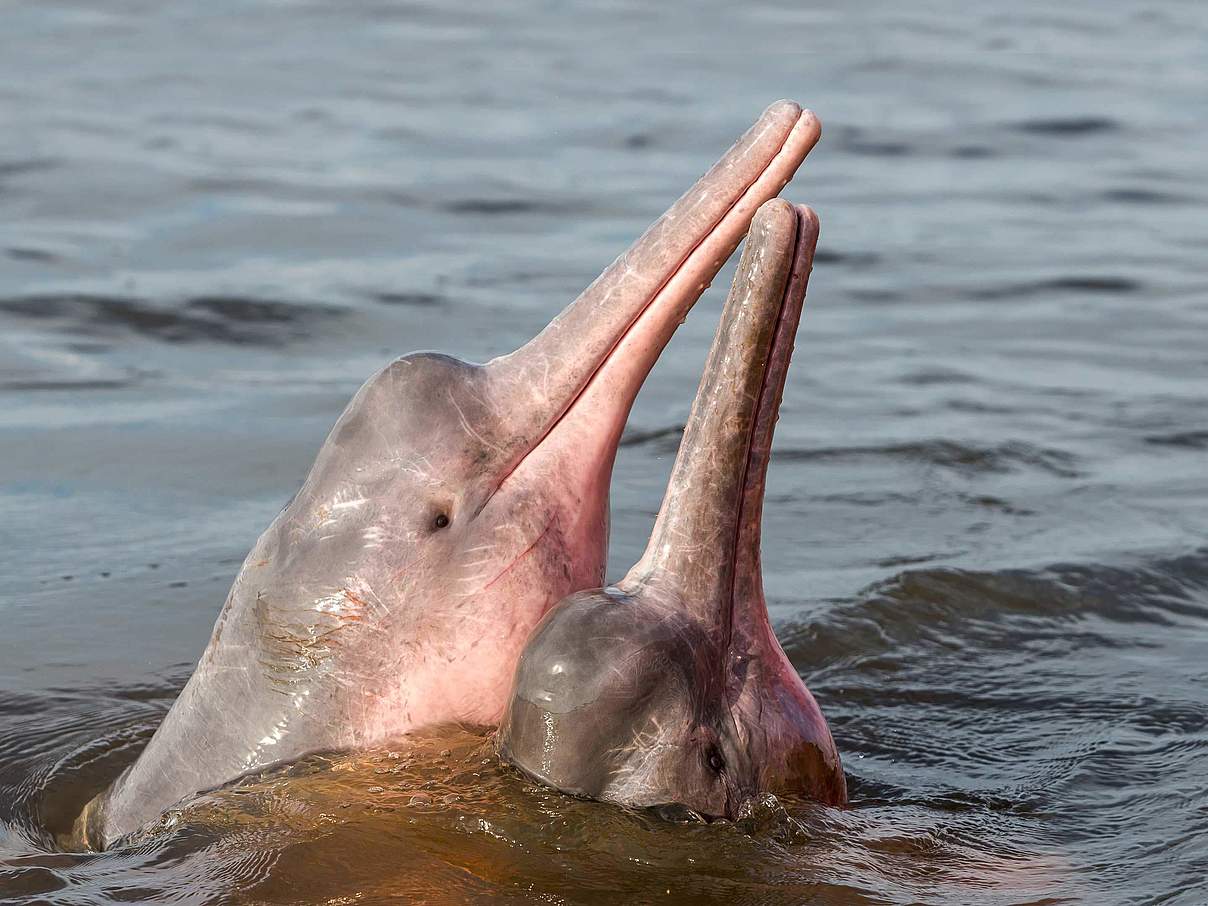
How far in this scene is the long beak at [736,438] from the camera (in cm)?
441

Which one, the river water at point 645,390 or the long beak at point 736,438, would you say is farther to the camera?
the river water at point 645,390

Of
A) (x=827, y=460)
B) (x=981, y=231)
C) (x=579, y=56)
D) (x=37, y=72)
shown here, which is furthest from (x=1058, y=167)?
(x=37, y=72)

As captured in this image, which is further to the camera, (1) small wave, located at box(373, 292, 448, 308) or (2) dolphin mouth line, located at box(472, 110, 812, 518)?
(1) small wave, located at box(373, 292, 448, 308)

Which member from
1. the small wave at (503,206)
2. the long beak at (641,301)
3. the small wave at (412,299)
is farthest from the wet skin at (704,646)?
the small wave at (503,206)

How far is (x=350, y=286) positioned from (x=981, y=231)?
4.79 meters

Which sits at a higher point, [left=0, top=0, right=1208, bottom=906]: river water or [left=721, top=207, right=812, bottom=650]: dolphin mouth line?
[left=721, top=207, right=812, bottom=650]: dolphin mouth line

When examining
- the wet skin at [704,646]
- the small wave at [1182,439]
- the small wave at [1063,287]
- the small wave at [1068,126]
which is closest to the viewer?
the wet skin at [704,646]

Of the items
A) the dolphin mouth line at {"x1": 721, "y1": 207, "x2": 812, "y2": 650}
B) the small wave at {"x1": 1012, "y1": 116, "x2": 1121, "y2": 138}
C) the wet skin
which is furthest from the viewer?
the small wave at {"x1": 1012, "y1": 116, "x2": 1121, "y2": 138}

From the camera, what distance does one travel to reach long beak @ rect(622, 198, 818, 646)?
4410 millimetres

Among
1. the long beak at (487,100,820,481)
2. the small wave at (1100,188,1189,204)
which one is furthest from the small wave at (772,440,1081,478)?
the small wave at (1100,188,1189,204)

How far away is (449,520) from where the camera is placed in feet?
15.5

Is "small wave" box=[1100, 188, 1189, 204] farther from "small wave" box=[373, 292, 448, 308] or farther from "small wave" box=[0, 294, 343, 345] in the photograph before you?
"small wave" box=[0, 294, 343, 345]

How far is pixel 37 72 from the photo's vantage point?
1769 centimetres

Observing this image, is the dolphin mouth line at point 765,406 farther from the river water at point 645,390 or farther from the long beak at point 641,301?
the river water at point 645,390
